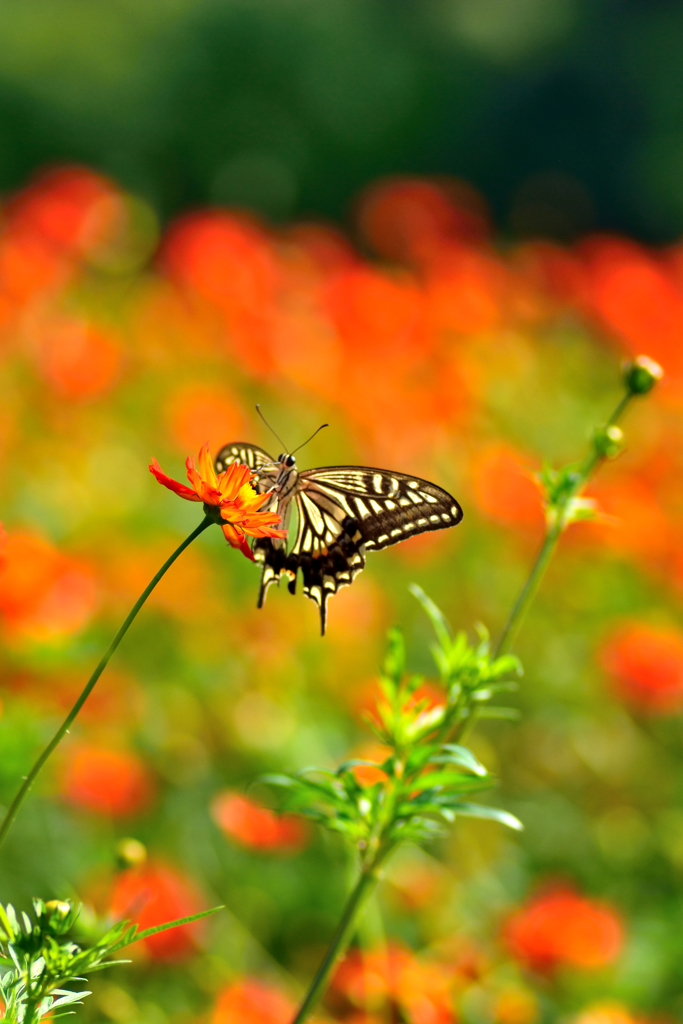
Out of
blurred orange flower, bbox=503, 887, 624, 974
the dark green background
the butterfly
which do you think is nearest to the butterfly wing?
the butterfly

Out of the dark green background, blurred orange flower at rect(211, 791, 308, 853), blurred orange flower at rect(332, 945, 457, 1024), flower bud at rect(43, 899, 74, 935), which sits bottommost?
flower bud at rect(43, 899, 74, 935)

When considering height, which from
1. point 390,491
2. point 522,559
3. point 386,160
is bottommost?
point 390,491

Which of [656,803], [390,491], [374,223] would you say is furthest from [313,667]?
[374,223]

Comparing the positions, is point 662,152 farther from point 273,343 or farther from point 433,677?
point 433,677

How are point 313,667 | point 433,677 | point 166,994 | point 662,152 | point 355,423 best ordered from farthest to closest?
point 662,152 < point 355,423 < point 433,677 < point 313,667 < point 166,994

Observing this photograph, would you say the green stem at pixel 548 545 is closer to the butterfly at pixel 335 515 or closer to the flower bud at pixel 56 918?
the butterfly at pixel 335 515

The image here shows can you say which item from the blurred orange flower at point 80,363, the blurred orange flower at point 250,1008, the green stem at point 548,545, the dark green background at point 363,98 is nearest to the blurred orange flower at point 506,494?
the blurred orange flower at point 80,363

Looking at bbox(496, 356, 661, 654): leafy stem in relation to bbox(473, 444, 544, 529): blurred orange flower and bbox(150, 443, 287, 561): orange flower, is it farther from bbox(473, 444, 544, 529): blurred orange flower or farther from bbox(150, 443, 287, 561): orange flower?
bbox(473, 444, 544, 529): blurred orange flower
